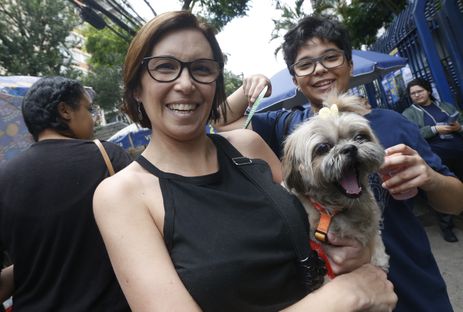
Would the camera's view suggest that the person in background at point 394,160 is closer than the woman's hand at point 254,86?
Yes

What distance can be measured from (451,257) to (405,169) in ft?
13.5

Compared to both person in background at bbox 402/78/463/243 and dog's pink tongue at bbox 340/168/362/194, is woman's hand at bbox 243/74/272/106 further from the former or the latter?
person in background at bbox 402/78/463/243

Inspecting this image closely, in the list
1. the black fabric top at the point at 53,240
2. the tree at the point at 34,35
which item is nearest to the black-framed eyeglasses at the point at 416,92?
the black fabric top at the point at 53,240

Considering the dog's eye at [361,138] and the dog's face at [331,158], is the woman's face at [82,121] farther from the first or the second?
the dog's eye at [361,138]

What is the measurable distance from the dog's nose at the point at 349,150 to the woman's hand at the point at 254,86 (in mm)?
616

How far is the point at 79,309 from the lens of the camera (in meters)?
1.74

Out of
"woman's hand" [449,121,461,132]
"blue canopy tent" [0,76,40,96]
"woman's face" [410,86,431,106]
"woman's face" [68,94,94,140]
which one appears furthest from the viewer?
"woman's face" [410,86,431,106]

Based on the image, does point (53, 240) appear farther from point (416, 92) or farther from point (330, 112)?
point (416, 92)

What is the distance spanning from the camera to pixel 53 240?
184cm

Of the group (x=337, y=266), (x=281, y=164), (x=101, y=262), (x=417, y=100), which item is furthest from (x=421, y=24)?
(x=101, y=262)

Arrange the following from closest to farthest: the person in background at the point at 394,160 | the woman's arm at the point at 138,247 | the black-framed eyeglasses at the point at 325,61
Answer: the woman's arm at the point at 138,247
the person in background at the point at 394,160
the black-framed eyeglasses at the point at 325,61

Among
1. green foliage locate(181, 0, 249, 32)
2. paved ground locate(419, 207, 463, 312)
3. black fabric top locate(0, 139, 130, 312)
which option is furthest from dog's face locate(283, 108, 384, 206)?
green foliage locate(181, 0, 249, 32)

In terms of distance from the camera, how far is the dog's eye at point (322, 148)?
6.51 feet

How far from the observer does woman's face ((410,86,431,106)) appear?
5441mm
